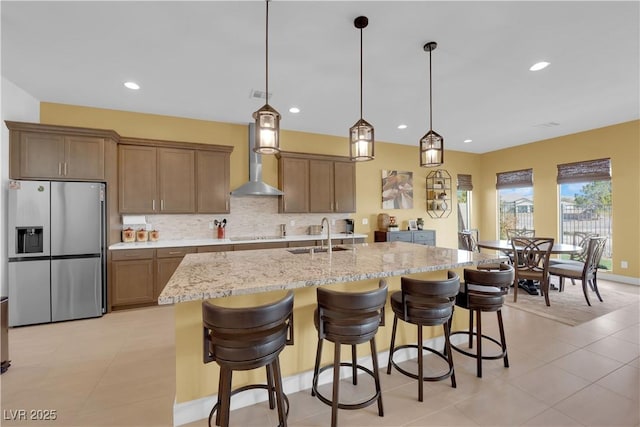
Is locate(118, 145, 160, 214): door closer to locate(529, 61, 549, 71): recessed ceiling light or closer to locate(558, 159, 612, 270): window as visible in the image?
locate(529, 61, 549, 71): recessed ceiling light

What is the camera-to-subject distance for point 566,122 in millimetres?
4996

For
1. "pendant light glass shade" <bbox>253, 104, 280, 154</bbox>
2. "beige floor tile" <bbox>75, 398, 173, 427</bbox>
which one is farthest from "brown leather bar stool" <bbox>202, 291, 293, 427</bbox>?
"pendant light glass shade" <bbox>253, 104, 280, 154</bbox>

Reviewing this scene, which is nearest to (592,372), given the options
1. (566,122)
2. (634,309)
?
(634,309)

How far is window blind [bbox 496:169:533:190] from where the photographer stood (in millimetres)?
6477

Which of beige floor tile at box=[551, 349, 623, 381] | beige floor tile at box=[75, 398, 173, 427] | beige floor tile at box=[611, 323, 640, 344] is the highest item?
beige floor tile at box=[611, 323, 640, 344]

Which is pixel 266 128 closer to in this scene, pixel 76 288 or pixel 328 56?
pixel 328 56

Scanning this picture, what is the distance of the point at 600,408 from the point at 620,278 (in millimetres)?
4763

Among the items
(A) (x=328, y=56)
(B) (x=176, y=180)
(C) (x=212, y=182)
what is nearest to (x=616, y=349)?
(A) (x=328, y=56)

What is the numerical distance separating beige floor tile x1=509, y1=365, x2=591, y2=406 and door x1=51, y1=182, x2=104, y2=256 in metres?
Answer: 4.72

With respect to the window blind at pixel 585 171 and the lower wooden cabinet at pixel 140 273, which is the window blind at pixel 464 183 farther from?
the lower wooden cabinet at pixel 140 273

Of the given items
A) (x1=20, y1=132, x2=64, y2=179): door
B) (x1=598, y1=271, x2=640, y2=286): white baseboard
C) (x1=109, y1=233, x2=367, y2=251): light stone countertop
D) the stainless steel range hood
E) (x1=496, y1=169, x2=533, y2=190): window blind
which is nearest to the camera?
(x1=20, y1=132, x2=64, y2=179): door

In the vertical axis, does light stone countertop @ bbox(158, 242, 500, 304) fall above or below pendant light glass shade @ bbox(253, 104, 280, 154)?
below

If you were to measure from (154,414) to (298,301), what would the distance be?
1206 mm

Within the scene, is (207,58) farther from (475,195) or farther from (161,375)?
(475,195)
